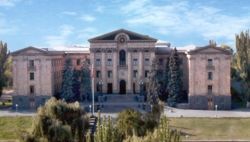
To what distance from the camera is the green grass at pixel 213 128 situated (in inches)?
1425

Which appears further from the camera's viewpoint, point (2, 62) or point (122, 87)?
point (122, 87)

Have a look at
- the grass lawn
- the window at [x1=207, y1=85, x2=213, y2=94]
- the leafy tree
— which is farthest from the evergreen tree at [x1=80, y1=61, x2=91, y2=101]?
the leafy tree

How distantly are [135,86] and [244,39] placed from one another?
49.3 ft

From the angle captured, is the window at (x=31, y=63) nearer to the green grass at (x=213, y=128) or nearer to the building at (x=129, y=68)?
the building at (x=129, y=68)

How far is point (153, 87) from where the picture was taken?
4981 cm

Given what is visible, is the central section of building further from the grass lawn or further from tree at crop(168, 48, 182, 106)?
the grass lawn

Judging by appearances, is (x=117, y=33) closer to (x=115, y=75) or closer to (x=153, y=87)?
(x=115, y=75)

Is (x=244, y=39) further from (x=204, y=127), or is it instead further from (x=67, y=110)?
(x=67, y=110)

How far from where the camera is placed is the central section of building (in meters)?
54.7

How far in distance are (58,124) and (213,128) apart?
1954cm

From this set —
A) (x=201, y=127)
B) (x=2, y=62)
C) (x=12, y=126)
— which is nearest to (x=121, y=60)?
(x=2, y=62)

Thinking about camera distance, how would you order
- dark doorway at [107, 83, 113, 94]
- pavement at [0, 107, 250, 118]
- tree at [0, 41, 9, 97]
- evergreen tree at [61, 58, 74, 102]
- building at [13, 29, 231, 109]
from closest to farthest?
pavement at [0, 107, 250, 118] < building at [13, 29, 231, 109] < evergreen tree at [61, 58, 74, 102] < tree at [0, 41, 9, 97] < dark doorway at [107, 83, 113, 94]

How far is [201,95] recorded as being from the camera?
5103cm

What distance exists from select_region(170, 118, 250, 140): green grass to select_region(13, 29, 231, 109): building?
8297 millimetres
